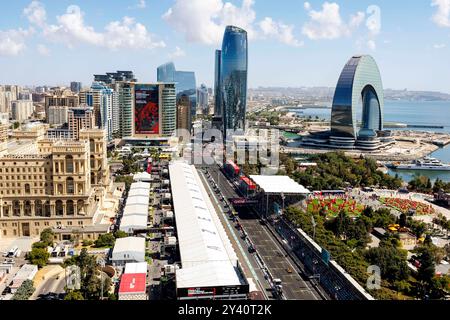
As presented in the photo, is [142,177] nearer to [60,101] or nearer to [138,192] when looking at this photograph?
[138,192]

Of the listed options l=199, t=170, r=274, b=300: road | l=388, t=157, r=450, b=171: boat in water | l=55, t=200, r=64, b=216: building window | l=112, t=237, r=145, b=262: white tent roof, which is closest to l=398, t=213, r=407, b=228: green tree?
l=199, t=170, r=274, b=300: road

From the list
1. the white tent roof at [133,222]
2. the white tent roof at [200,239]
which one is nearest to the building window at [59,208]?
the white tent roof at [133,222]

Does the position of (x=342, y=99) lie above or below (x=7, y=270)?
above
